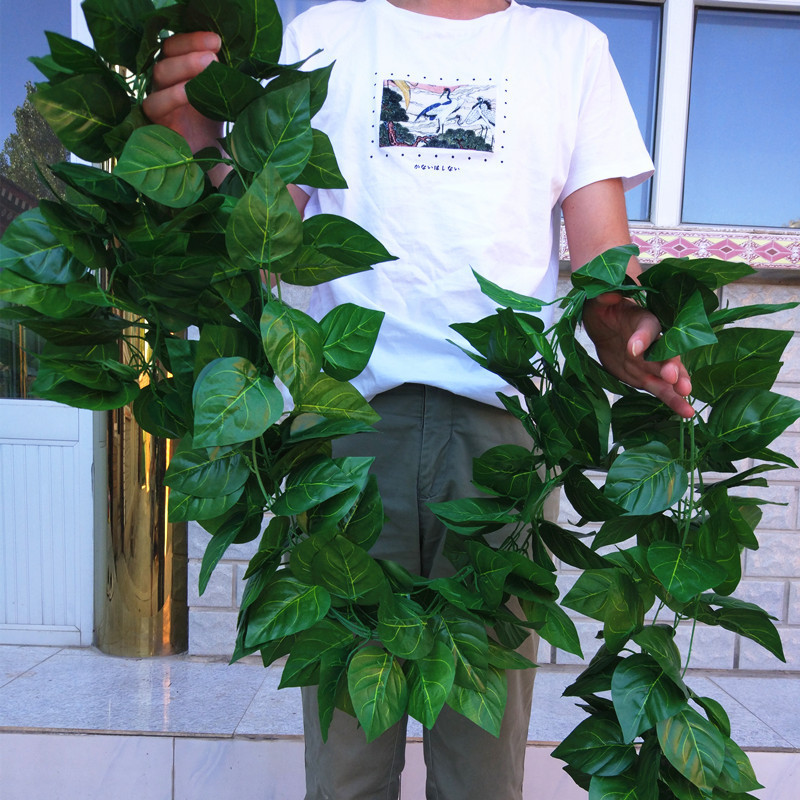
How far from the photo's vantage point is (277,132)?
52 cm

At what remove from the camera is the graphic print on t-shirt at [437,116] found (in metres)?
0.82

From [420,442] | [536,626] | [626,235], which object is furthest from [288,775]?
[626,235]

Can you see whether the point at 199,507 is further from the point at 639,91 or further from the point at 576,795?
the point at 639,91

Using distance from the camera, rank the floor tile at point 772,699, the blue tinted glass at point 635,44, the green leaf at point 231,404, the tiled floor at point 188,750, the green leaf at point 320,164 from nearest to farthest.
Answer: the green leaf at point 231,404, the green leaf at point 320,164, the tiled floor at point 188,750, the floor tile at point 772,699, the blue tinted glass at point 635,44

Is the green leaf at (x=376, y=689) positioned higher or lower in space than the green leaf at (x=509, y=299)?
lower

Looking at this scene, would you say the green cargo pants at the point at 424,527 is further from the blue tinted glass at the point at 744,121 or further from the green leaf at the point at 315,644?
the blue tinted glass at the point at 744,121

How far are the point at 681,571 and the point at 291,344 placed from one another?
1.03 feet

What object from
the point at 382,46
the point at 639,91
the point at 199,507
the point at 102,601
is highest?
the point at 639,91

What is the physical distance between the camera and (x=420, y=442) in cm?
85

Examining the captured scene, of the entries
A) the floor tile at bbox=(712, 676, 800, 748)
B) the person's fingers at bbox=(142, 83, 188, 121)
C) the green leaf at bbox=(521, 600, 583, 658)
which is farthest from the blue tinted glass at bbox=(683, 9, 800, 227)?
the person's fingers at bbox=(142, 83, 188, 121)

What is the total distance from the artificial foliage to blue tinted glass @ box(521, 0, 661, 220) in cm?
164

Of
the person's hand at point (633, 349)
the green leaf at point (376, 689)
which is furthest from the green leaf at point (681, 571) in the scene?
the green leaf at point (376, 689)

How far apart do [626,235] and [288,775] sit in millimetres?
1270

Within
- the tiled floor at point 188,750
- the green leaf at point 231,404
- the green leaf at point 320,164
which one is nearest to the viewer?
the green leaf at point 231,404
